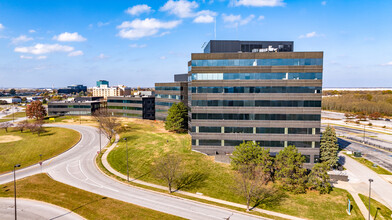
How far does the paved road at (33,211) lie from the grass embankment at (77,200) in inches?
36.5

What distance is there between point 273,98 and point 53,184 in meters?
52.6

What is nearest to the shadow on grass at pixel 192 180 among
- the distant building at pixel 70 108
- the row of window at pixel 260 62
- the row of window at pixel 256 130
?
the row of window at pixel 256 130

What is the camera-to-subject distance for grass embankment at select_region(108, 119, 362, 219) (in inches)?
1497

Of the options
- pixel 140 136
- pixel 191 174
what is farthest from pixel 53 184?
pixel 140 136

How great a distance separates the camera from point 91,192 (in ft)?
135

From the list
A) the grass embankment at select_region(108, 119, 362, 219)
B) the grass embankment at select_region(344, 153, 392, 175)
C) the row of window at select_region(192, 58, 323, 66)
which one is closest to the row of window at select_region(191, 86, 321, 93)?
the row of window at select_region(192, 58, 323, 66)

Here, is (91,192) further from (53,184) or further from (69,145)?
(69,145)

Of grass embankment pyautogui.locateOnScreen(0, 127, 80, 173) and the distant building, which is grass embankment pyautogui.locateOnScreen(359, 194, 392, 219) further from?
the distant building

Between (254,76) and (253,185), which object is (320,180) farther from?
(254,76)

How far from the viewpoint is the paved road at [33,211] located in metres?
33.4

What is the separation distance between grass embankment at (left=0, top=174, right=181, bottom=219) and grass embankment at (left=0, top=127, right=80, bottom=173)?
1429 centimetres

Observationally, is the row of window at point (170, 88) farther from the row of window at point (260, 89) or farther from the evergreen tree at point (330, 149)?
the evergreen tree at point (330, 149)

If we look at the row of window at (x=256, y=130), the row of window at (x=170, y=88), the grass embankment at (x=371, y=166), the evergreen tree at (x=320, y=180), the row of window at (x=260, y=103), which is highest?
the row of window at (x=170, y=88)

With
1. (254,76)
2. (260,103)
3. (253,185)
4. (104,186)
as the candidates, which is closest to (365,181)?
(260,103)
